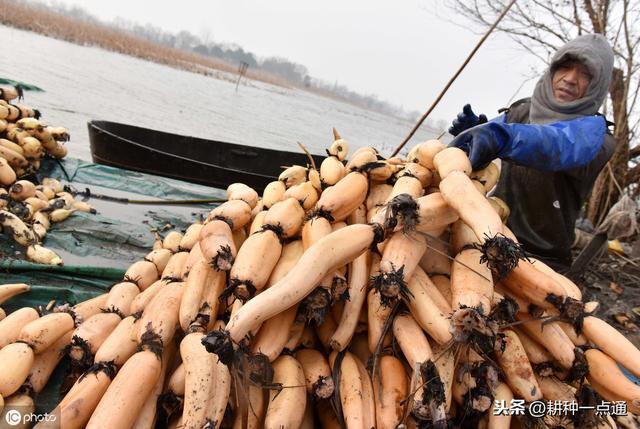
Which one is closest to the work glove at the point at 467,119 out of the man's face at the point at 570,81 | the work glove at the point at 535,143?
the man's face at the point at 570,81

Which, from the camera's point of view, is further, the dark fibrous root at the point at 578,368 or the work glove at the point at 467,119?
the work glove at the point at 467,119

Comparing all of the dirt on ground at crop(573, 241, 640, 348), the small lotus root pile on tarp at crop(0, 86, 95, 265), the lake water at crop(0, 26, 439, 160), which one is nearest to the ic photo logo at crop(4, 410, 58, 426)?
the small lotus root pile on tarp at crop(0, 86, 95, 265)

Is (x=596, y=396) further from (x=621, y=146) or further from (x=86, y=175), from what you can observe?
(x=621, y=146)

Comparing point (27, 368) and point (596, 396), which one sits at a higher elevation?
point (596, 396)

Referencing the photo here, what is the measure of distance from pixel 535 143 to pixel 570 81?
1.22m

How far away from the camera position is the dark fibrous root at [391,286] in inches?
58.9

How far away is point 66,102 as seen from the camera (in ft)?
40.9

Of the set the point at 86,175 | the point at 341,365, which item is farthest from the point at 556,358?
the point at 86,175

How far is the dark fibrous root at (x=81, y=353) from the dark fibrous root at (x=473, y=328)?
1.47m

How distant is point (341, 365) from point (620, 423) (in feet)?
6.42

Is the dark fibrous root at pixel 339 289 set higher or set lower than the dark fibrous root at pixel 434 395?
higher

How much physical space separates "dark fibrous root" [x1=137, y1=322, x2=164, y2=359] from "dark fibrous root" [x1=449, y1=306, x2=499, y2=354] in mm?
1083

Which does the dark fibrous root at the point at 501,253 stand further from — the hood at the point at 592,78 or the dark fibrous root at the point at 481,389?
the hood at the point at 592,78

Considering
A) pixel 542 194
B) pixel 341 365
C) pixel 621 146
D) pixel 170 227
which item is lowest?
pixel 170 227
